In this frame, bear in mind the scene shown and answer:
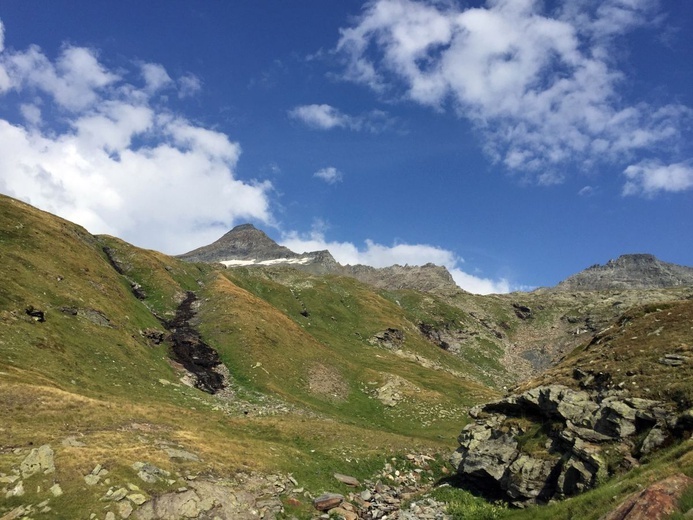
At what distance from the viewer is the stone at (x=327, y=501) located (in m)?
33.5

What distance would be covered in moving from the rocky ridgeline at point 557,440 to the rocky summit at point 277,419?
14cm

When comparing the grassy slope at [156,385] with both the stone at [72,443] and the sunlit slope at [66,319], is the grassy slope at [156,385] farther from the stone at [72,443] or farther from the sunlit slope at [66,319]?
the stone at [72,443]

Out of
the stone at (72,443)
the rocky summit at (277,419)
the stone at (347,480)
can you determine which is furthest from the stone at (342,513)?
the stone at (72,443)

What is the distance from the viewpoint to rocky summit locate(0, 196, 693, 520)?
27016 mm

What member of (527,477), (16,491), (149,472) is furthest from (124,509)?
(527,477)

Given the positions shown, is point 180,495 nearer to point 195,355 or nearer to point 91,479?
point 91,479

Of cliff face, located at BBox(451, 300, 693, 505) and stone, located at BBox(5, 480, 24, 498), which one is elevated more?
cliff face, located at BBox(451, 300, 693, 505)

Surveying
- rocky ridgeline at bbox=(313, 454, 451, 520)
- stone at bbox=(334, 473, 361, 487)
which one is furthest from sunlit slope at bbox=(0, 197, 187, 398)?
rocky ridgeline at bbox=(313, 454, 451, 520)

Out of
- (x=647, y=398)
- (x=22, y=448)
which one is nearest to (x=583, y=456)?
(x=647, y=398)

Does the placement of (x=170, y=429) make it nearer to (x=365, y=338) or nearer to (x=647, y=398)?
(x=647, y=398)

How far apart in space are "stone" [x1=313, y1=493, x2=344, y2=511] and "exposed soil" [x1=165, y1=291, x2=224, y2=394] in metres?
34.1

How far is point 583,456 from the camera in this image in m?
28.7

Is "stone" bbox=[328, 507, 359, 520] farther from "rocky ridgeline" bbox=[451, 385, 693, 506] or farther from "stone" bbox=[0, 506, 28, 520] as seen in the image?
"stone" bbox=[0, 506, 28, 520]

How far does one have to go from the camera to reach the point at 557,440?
107ft
